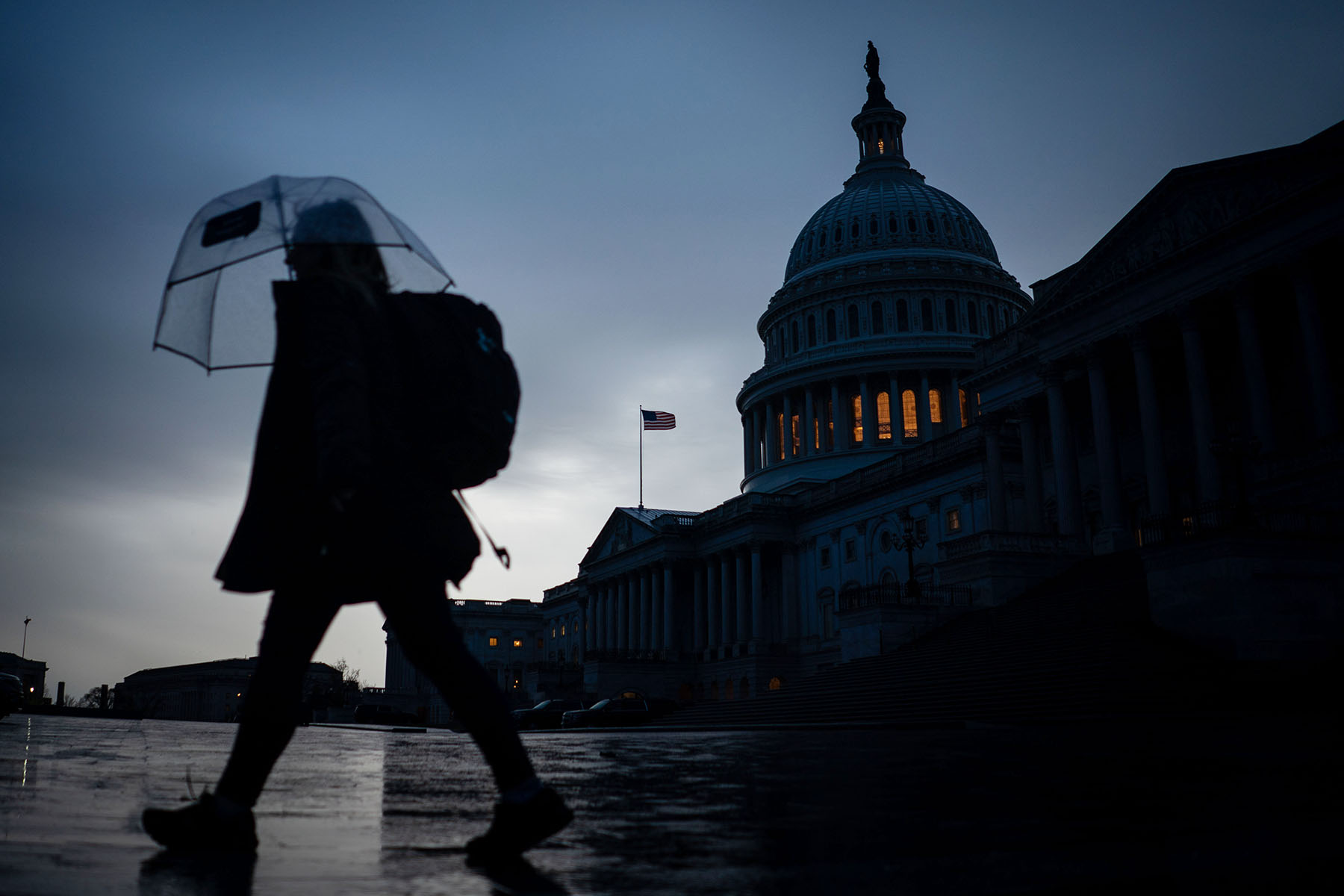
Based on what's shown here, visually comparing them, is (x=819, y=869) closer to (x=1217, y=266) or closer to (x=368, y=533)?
(x=368, y=533)

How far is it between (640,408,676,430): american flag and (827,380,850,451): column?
12.6m

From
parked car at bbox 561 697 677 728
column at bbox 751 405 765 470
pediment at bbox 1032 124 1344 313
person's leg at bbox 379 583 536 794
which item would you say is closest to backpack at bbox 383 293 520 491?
person's leg at bbox 379 583 536 794

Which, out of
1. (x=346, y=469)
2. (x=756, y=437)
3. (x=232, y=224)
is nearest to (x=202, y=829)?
(x=346, y=469)

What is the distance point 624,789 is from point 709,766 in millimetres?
2122

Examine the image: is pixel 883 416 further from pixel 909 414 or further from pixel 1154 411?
pixel 1154 411

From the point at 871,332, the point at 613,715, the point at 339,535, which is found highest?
the point at 871,332

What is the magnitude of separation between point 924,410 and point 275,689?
82151 millimetres

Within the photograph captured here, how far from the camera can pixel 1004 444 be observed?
51.4 m

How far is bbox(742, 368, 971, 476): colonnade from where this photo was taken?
272 feet

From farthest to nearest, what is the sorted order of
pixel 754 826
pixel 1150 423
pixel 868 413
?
1. pixel 868 413
2. pixel 1150 423
3. pixel 754 826

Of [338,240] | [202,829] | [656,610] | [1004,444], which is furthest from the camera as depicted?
[656,610]

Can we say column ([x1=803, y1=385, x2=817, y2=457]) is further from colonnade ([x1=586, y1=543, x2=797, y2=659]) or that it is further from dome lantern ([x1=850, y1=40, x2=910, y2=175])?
dome lantern ([x1=850, y1=40, x2=910, y2=175])

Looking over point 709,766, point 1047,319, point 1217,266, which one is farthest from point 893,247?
point 709,766

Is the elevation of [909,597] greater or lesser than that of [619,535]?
lesser
